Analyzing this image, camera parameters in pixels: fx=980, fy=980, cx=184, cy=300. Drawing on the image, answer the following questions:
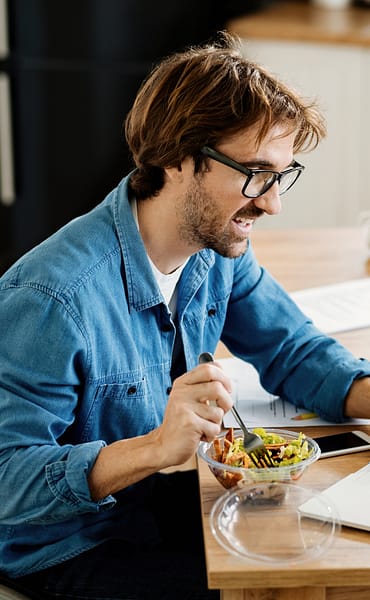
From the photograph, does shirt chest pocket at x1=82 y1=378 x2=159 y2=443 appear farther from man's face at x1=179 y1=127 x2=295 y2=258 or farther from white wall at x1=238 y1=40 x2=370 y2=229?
white wall at x1=238 y1=40 x2=370 y2=229

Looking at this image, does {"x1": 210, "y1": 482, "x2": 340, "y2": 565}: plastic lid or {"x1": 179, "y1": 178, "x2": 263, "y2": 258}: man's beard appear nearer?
{"x1": 210, "y1": 482, "x2": 340, "y2": 565}: plastic lid

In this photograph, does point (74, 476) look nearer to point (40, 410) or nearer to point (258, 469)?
point (40, 410)

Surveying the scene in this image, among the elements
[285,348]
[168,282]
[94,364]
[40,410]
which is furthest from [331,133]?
[40,410]

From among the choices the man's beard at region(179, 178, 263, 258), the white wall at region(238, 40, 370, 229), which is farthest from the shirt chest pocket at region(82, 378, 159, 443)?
the white wall at region(238, 40, 370, 229)

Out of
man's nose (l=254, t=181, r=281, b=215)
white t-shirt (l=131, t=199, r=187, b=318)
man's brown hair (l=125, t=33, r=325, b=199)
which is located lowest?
white t-shirt (l=131, t=199, r=187, b=318)

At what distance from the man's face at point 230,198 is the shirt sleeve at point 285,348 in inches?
9.0

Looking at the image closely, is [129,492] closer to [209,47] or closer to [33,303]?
[33,303]

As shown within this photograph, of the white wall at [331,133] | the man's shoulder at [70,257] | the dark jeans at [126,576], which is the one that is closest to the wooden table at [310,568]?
the dark jeans at [126,576]

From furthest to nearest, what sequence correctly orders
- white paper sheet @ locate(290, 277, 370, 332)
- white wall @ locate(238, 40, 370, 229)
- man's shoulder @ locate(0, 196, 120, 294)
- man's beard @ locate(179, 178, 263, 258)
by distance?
white wall @ locate(238, 40, 370, 229)
white paper sheet @ locate(290, 277, 370, 332)
man's beard @ locate(179, 178, 263, 258)
man's shoulder @ locate(0, 196, 120, 294)

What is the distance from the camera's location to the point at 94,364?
56.0 inches

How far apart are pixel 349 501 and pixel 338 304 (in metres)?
0.94

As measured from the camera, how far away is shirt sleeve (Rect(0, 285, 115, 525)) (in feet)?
4.31

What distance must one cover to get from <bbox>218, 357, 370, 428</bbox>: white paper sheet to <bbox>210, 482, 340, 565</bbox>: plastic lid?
10.7 inches

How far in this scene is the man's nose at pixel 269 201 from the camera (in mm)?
1512
